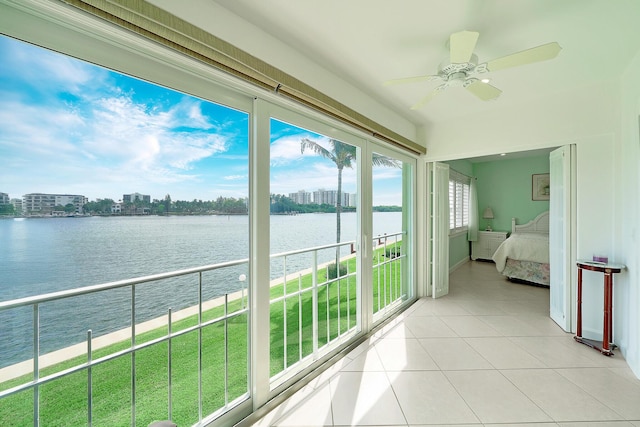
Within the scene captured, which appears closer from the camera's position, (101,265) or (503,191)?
(101,265)

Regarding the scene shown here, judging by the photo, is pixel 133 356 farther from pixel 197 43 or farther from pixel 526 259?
pixel 526 259

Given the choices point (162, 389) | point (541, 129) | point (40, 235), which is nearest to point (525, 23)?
point (541, 129)

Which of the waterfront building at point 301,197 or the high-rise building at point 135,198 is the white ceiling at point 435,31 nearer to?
the waterfront building at point 301,197

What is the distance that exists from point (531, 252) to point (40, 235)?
576 centimetres

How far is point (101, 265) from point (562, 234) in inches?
163

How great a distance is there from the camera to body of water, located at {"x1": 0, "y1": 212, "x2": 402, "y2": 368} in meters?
Answer: 0.97

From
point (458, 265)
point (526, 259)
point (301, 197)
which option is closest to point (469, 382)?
point (301, 197)

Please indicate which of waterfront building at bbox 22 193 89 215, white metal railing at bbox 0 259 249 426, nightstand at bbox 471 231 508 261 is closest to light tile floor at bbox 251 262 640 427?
white metal railing at bbox 0 259 249 426

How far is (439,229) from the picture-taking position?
379 centimetres

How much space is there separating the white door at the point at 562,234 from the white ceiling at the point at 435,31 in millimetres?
882

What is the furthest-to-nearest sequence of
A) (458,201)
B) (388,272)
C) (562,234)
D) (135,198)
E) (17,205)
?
(458,201), (388,272), (562,234), (135,198), (17,205)

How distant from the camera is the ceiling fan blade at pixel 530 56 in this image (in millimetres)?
1399

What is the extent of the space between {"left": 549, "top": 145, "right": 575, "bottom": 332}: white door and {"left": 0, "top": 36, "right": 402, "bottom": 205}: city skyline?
132 inches

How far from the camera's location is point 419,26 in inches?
64.7
